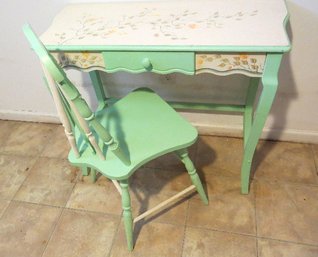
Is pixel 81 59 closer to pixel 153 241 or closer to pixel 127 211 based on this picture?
pixel 127 211

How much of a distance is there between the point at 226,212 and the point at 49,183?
87cm

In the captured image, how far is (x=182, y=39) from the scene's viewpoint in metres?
0.92

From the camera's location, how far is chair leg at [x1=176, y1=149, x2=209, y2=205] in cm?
111

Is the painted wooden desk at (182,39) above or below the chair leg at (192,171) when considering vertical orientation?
above

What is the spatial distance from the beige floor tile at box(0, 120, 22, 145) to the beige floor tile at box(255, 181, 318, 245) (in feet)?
4.80

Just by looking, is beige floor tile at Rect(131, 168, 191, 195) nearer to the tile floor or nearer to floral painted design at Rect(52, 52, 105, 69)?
the tile floor

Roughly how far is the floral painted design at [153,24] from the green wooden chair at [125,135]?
286 mm

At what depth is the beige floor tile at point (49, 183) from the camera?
1431 mm

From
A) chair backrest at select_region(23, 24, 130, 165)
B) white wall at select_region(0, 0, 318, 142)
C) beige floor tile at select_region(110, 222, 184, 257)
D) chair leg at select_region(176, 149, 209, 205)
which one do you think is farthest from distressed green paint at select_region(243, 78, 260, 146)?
chair backrest at select_region(23, 24, 130, 165)

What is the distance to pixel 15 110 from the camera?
6.09 feet

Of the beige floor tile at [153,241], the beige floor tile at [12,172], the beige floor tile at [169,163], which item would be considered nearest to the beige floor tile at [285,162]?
the beige floor tile at [169,163]

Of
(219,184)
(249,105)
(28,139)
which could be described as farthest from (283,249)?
(28,139)

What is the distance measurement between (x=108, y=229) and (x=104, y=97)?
2.02 ft

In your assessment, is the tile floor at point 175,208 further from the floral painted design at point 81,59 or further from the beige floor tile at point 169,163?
the floral painted design at point 81,59
